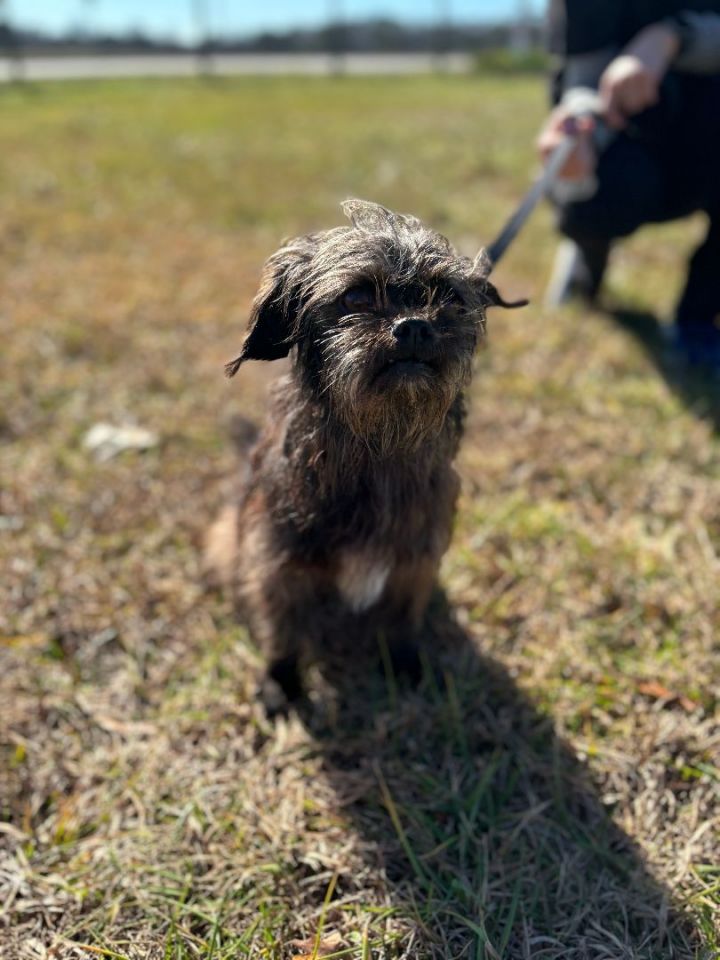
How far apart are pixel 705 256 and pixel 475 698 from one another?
3314 millimetres

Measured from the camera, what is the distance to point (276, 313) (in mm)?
2107

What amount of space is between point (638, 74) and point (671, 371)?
1.72m

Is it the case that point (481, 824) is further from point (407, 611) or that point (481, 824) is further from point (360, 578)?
point (360, 578)

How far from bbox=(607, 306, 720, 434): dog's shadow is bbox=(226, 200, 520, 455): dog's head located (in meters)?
2.56

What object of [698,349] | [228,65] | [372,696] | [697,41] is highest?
[697,41]

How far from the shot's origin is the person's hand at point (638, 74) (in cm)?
349

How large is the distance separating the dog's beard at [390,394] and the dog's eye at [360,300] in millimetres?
127

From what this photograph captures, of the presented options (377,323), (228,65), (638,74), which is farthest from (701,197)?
(228,65)

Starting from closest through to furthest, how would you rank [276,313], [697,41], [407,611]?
[276,313] < [407,611] < [697,41]

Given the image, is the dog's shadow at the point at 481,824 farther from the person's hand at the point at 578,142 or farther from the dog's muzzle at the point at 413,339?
the person's hand at the point at 578,142

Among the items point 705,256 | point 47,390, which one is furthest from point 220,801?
point 705,256

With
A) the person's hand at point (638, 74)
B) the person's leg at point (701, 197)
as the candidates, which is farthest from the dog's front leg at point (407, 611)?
the person's leg at point (701, 197)

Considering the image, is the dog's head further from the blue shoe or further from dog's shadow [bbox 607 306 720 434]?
the blue shoe

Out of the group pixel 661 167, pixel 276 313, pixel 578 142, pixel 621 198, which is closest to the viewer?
pixel 276 313
